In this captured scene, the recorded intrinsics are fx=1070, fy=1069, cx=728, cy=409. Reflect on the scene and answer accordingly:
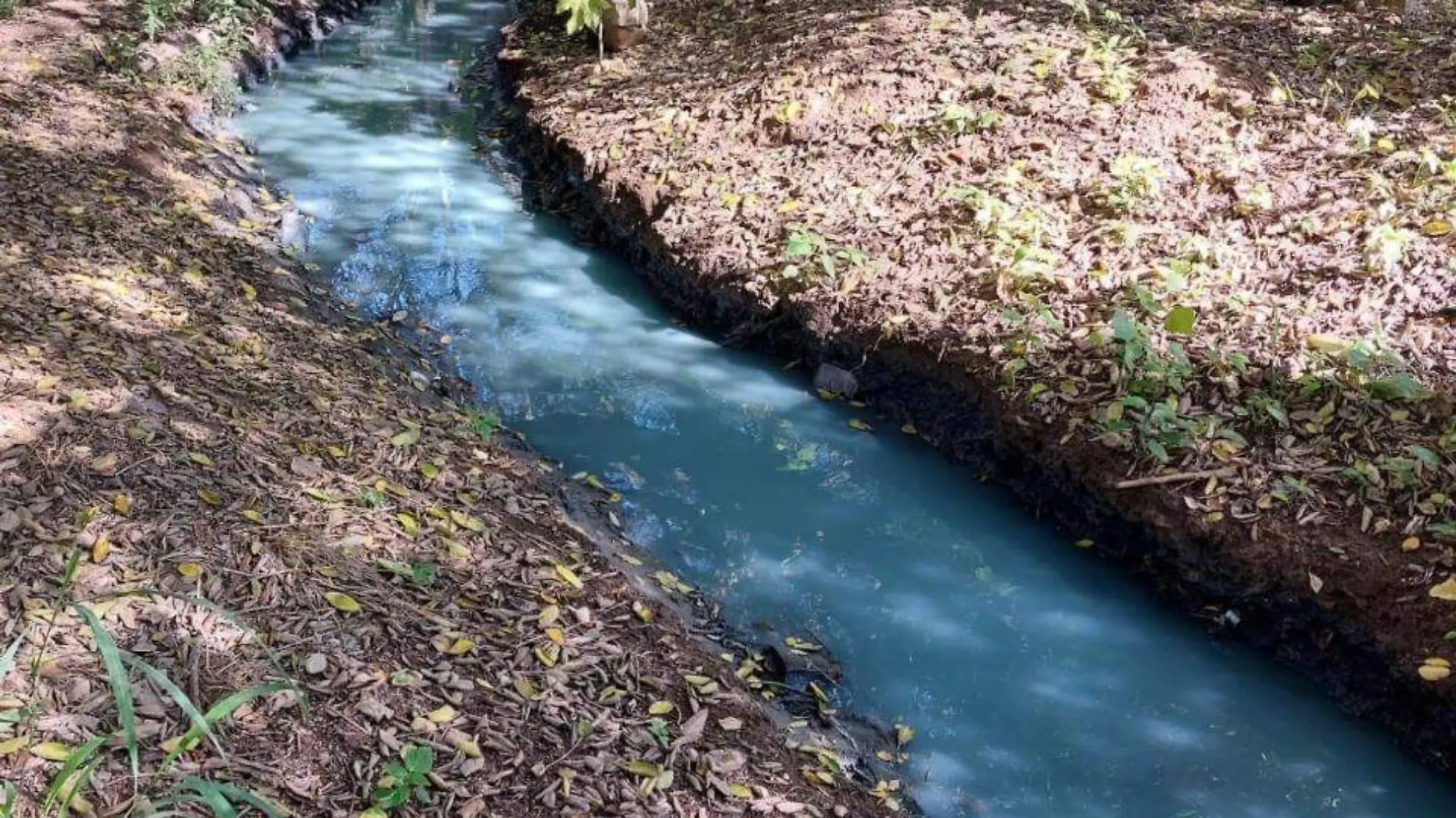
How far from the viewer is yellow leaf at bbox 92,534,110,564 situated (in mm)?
3109

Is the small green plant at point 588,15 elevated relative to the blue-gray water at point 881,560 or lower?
elevated

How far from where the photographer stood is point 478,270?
707 centimetres

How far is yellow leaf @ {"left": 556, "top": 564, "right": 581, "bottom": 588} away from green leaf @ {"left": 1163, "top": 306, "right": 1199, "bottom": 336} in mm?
3114

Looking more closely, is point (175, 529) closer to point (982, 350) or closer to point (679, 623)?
point (679, 623)

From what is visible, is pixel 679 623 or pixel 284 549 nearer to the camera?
pixel 284 549

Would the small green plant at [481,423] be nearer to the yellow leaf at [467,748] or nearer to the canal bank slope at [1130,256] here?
the canal bank slope at [1130,256]

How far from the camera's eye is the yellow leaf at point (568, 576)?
3.90m

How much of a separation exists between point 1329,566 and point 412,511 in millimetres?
3596

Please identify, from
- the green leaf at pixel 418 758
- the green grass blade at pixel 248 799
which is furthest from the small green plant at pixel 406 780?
the green grass blade at pixel 248 799

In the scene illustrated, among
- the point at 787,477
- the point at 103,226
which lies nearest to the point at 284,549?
the point at 787,477

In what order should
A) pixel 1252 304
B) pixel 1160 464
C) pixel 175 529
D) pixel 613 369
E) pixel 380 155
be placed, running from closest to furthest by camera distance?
pixel 175 529, pixel 1160 464, pixel 1252 304, pixel 613 369, pixel 380 155

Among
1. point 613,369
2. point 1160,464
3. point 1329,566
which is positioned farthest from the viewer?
point 613,369

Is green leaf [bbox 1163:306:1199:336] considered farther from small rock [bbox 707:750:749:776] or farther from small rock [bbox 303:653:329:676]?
small rock [bbox 303:653:329:676]

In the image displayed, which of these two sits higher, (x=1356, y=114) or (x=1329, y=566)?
(x=1356, y=114)
